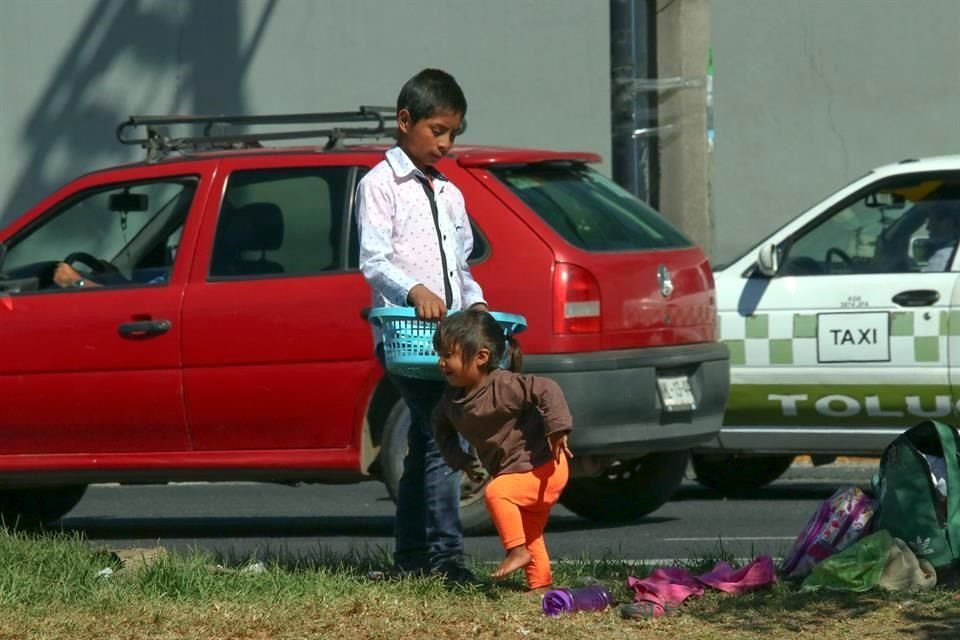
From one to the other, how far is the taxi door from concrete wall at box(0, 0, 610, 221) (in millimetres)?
4672

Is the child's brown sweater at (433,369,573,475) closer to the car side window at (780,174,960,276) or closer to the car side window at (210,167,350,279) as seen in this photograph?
the car side window at (210,167,350,279)

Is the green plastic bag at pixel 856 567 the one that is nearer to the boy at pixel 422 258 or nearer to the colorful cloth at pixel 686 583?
the colorful cloth at pixel 686 583

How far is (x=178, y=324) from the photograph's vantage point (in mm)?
8125

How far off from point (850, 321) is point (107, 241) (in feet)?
11.4

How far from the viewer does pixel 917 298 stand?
898 cm

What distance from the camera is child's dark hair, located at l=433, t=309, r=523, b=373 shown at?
547 cm

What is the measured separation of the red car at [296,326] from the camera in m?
7.86

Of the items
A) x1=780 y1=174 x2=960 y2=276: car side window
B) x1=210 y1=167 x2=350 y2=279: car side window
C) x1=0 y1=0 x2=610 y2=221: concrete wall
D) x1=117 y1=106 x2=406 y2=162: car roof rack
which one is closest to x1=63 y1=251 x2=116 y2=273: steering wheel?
x1=117 y1=106 x2=406 y2=162: car roof rack

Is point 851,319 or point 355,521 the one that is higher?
point 851,319

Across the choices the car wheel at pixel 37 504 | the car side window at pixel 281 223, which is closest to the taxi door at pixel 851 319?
the car side window at pixel 281 223

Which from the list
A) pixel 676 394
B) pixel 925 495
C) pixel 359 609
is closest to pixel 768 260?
pixel 676 394

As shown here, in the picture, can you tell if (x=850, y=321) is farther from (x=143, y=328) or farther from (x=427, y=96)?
(x=427, y=96)

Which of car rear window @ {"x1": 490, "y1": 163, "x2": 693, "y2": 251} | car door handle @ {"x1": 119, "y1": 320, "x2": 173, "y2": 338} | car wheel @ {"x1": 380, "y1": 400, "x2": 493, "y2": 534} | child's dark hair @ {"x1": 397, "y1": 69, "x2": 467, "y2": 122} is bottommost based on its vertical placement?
car wheel @ {"x1": 380, "y1": 400, "x2": 493, "y2": 534}

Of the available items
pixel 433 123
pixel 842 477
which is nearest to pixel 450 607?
pixel 433 123
